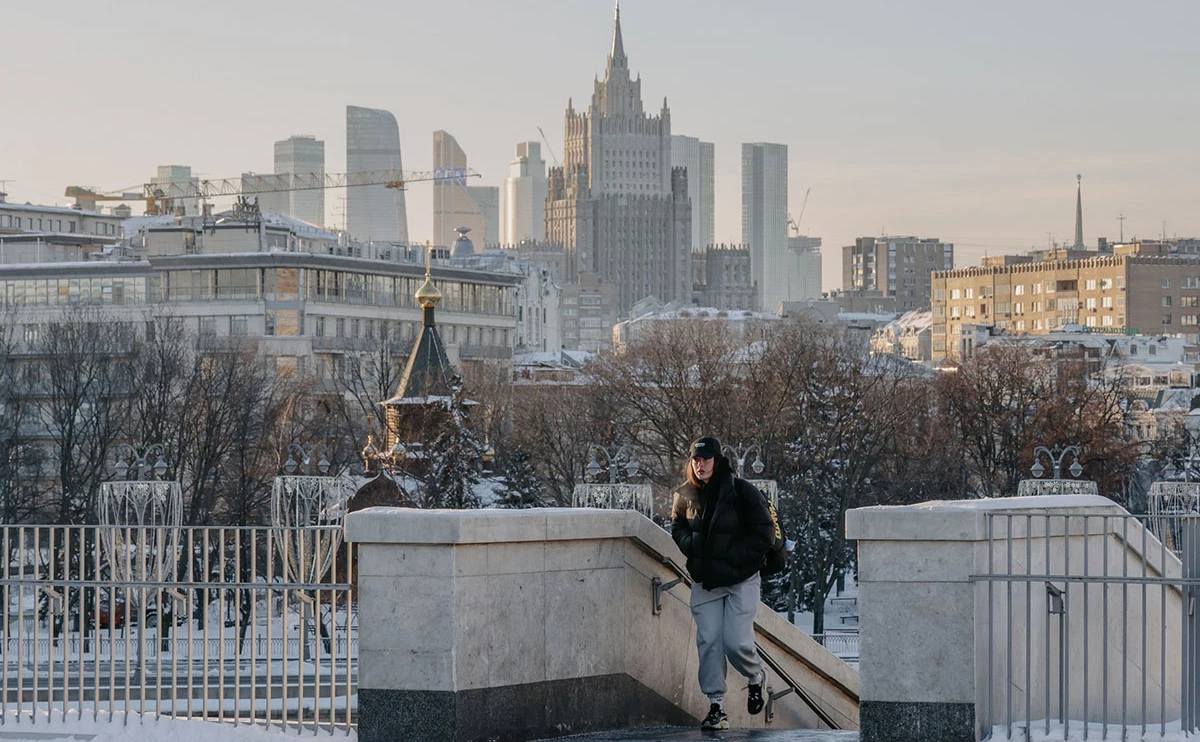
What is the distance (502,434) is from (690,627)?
75.3m

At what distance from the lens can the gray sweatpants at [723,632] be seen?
1570 cm

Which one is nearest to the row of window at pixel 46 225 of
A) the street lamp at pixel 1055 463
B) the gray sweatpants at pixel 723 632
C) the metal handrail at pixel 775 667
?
the street lamp at pixel 1055 463

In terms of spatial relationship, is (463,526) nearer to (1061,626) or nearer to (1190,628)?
(1061,626)

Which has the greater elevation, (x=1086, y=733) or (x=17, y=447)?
(x=1086, y=733)

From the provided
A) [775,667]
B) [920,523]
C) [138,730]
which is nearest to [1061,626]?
[920,523]

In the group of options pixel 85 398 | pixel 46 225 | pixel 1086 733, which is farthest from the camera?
pixel 46 225

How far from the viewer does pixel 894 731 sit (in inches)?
556

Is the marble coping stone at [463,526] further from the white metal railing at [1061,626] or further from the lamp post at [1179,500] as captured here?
the lamp post at [1179,500]

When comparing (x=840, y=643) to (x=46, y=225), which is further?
(x=46, y=225)

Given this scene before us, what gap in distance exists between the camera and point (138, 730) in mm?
15055

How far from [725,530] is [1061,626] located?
2.54 metres

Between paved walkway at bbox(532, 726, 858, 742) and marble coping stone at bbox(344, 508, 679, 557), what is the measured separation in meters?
1.50

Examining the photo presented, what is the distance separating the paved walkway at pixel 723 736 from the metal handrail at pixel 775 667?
40.9 inches

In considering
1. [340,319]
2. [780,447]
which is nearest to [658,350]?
[780,447]
